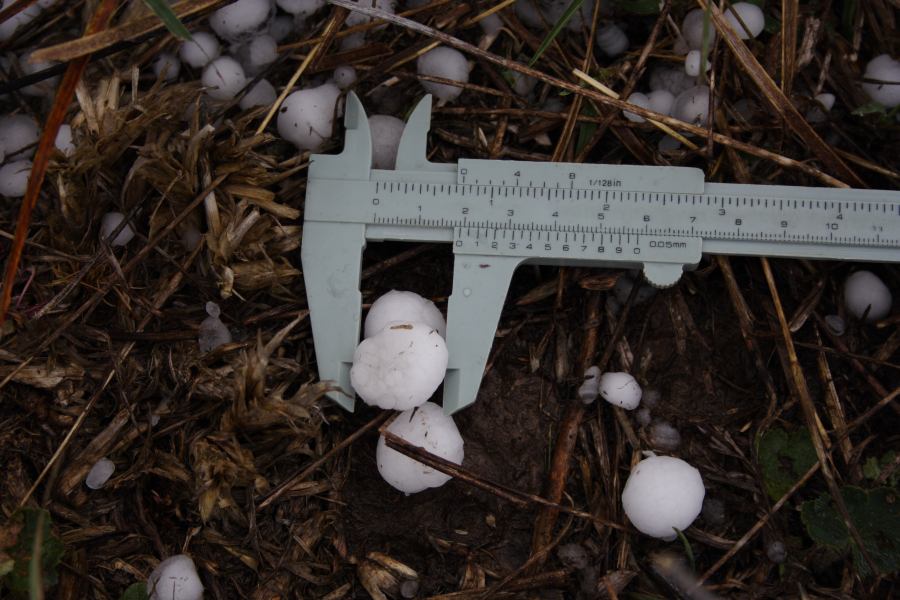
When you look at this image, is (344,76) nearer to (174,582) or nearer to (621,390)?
(621,390)

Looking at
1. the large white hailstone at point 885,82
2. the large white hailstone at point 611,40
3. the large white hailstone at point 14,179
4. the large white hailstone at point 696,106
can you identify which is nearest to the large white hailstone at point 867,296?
the large white hailstone at point 885,82

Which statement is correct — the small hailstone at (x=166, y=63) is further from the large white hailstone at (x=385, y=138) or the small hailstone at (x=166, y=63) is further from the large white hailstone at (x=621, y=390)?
the large white hailstone at (x=621, y=390)

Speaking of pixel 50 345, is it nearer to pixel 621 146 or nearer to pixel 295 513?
pixel 295 513

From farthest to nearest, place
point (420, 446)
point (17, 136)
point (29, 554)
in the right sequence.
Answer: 1. point (17, 136)
2. point (420, 446)
3. point (29, 554)

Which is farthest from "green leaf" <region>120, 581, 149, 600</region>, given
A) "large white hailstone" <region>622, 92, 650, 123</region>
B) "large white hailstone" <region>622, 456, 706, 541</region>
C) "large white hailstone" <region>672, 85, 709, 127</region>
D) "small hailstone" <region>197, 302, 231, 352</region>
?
"large white hailstone" <region>672, 85, 709, 127</region>

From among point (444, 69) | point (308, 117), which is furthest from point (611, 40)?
point (308, 117)

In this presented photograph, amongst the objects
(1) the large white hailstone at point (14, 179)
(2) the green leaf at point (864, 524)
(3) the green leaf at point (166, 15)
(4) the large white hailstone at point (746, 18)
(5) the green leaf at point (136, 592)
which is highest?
(3) the green leaf at point (166, 15)

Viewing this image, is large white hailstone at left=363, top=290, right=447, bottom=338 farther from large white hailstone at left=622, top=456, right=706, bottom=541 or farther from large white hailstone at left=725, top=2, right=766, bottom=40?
large white hailstone at left=725, top=2, right=766, bottom=40
